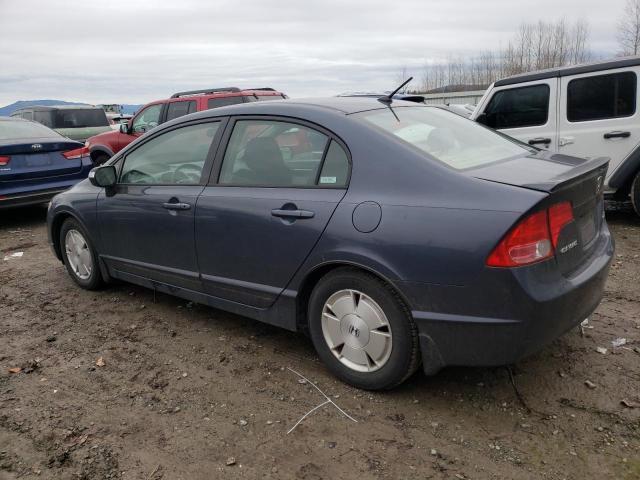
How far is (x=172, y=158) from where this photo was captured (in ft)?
13.3

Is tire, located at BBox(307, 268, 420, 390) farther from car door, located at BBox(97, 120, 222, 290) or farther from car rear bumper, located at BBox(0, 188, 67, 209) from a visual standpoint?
car rear bumper, located at BBox(0, 188, 67, 209)

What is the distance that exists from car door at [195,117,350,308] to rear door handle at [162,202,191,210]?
5.0 inches

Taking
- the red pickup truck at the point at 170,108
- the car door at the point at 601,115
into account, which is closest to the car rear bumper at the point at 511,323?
the car door at the point at 601,115

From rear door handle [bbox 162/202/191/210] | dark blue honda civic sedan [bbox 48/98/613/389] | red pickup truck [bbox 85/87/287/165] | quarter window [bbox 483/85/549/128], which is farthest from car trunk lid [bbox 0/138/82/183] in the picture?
quarter window [bbox 483/85/549/128]

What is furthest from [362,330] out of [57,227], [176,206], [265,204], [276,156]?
[57,227]

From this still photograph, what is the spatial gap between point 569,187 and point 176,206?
2.47 m

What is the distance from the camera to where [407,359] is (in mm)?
2824

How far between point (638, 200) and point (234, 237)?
5205 millimetres

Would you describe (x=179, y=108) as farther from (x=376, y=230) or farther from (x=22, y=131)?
(x=376, y=230)

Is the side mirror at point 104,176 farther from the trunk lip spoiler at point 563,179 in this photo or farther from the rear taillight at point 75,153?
the rear taillight at point 75,153

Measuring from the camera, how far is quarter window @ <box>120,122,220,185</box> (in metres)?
3.81

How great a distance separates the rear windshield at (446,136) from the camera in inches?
118

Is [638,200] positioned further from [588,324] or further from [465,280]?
[465,280]

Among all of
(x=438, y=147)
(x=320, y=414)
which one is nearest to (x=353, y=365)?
(x=320, y=414)
